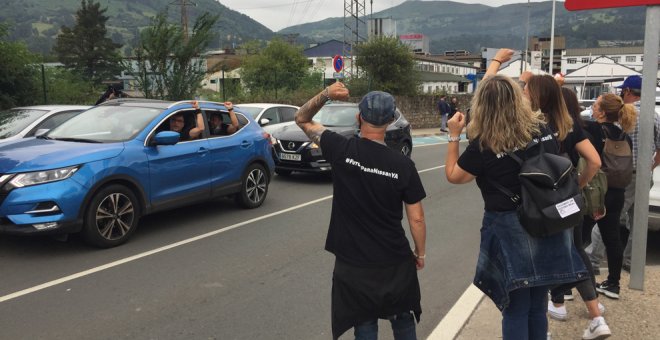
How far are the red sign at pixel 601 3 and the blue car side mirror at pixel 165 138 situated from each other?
447 centimetres

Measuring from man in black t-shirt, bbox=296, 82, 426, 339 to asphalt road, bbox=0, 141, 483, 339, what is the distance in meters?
1.28

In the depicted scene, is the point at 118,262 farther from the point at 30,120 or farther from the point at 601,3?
the point at 601,3

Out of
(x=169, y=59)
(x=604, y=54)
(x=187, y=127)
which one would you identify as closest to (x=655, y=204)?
(x=187, y=127)

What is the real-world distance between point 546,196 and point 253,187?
6.04m

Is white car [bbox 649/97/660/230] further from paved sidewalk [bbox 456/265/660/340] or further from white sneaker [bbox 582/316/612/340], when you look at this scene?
white sneaker [bbox 582/316/612/340]

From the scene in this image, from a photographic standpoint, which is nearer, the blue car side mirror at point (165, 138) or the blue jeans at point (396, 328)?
the blue jeans at point (396, 328)

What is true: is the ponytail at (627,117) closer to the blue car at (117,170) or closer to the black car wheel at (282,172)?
the blue car at (117,170)

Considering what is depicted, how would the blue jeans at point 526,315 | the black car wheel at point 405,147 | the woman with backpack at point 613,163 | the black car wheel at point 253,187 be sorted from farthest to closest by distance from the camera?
the black car wheel at point 405,147, the black car wheel at point 253,187, the woman with backpack at point 613,163, the blue jeans at point 526,315

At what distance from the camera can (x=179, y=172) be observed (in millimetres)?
6805

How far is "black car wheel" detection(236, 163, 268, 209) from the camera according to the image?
8109 millimetres

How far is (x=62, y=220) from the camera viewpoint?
545cm

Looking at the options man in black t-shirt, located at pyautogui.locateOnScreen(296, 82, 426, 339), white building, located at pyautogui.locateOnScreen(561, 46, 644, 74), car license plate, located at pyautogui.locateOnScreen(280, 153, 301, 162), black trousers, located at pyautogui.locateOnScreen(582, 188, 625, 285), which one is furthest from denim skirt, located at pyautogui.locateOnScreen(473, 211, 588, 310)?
white building, located at pyautogui.locateOnScreen(561, 46, 644, 74)

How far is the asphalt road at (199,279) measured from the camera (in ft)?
13.3

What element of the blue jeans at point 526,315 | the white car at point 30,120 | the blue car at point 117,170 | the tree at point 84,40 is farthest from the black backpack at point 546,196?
the tree at point 84,40
